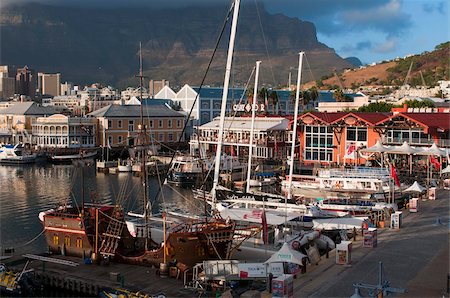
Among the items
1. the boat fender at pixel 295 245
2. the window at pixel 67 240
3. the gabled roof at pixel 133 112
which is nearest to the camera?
the boat fender at pixel 295 245

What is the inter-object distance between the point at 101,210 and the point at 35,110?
8228 centimetres

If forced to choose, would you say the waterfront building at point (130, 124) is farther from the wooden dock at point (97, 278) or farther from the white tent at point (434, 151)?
the wooden dock at point (97, 278)

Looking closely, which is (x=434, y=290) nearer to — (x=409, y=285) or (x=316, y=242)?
(x=409, y=285)

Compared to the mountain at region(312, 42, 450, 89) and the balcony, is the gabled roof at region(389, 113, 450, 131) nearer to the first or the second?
the balcony

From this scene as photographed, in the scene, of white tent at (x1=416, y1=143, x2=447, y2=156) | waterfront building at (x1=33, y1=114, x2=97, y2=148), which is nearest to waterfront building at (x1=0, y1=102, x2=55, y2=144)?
waterfront building at (x1=33, y1=114, x2=97, y2=148)

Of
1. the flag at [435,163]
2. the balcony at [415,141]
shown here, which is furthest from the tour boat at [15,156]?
the flag at [435,163]

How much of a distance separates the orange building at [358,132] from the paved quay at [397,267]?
2558 cm

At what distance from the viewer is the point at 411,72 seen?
174875 mm

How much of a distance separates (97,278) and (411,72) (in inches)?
6407

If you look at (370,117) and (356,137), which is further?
(356,137)

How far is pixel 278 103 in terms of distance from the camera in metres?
103

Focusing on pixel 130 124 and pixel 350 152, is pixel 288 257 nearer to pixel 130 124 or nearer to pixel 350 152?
pixel 350 152

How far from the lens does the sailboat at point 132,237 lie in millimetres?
26125

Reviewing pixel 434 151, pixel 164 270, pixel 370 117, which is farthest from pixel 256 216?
pixel 370 117
